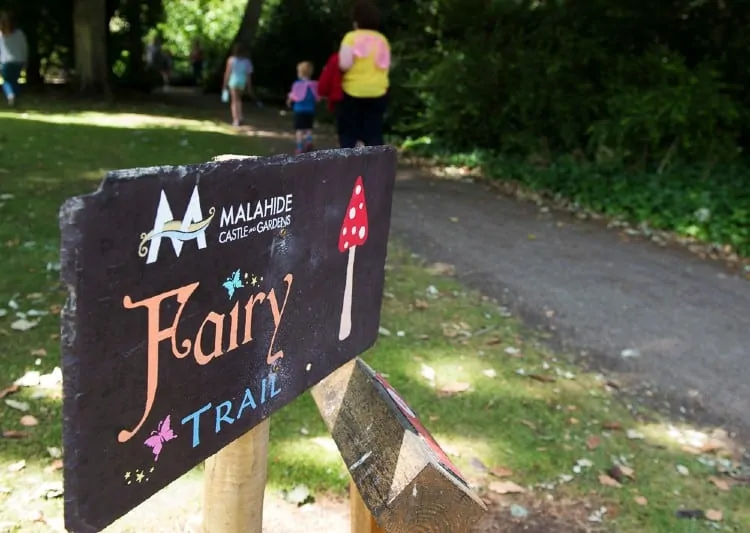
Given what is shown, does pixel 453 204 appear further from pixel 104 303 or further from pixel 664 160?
pixel 104 303

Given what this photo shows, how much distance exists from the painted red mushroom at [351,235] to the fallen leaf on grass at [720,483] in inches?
92.7

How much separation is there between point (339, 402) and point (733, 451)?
8.62ft

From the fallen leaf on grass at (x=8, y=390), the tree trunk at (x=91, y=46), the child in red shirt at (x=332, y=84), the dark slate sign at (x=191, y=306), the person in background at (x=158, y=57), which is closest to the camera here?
the dark slate sign at (x=191, y=306)

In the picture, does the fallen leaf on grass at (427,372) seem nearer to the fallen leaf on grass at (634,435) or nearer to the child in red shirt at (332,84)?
the fallen leaf on grass at (634,435)

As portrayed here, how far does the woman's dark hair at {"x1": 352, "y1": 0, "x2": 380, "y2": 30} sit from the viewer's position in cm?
768

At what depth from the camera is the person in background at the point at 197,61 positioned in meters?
25.0

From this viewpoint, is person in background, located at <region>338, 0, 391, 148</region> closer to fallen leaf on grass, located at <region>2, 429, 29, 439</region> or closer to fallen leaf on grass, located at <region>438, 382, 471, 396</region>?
fallen leaf on grass, located at <region>438, 382, 471, 396</region>

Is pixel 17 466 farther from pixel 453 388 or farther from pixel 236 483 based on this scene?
pixel 453 388

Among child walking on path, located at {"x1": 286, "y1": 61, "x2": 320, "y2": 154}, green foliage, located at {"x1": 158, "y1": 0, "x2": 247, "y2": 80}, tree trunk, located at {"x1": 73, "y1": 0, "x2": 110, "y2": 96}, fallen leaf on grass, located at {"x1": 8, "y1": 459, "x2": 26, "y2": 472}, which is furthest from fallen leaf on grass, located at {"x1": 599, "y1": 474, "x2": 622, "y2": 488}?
green foliage, located at {"x1": 158, "y1": 0, "x2": 247, "y2": 80}

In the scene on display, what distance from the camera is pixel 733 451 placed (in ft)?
12.3

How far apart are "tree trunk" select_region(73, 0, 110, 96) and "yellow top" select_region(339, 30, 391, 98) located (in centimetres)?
983

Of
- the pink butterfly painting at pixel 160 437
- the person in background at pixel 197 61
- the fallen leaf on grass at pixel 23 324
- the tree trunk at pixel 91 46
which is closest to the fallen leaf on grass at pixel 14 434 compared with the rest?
the fallen leaf on grass at pixel 23 324

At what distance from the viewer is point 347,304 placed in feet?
5.99

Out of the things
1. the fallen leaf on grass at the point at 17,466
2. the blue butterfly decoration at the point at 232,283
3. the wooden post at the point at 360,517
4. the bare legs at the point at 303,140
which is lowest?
the fallen leaf on grass at the point at 17,466
